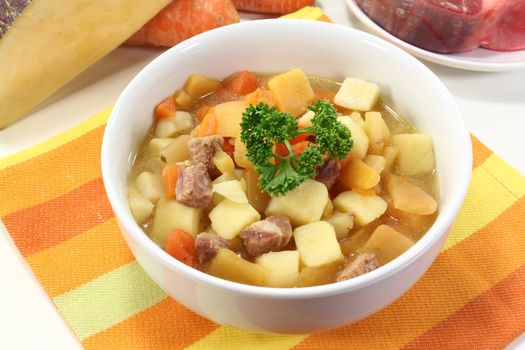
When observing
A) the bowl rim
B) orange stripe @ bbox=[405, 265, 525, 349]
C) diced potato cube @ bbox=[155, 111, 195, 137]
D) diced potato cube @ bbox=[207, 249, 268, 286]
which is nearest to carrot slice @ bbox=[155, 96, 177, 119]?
diced potato cube @ bbox=[155, 111, 195, 137]

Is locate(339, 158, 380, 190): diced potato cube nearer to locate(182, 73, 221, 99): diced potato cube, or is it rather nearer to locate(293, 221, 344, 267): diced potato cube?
locate(293, 221, 344, 267): diced potato cube

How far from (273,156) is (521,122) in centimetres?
121

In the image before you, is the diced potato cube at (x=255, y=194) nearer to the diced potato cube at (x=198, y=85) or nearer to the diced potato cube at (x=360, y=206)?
the diced potato cube at (x=360, y=206)

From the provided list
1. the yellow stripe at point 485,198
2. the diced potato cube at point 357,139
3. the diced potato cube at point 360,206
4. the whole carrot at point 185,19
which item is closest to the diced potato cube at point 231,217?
the diced potato cube at point 360,206

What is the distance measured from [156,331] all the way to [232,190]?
44 cm

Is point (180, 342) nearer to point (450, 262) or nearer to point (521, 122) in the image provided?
point (450, 262)

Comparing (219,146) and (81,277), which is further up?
(219,146)

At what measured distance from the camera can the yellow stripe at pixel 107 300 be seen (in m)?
1.59

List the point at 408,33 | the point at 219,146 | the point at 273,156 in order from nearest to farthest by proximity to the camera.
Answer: the point at 273,156, the point at 219,146, the point at 408,33

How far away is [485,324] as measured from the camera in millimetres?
1561

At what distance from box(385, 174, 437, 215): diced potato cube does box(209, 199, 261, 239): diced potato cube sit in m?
0.37

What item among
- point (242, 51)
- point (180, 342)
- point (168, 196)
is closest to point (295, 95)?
point (242, 51)

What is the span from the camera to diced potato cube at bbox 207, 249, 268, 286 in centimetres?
133

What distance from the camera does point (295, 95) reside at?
176cm
